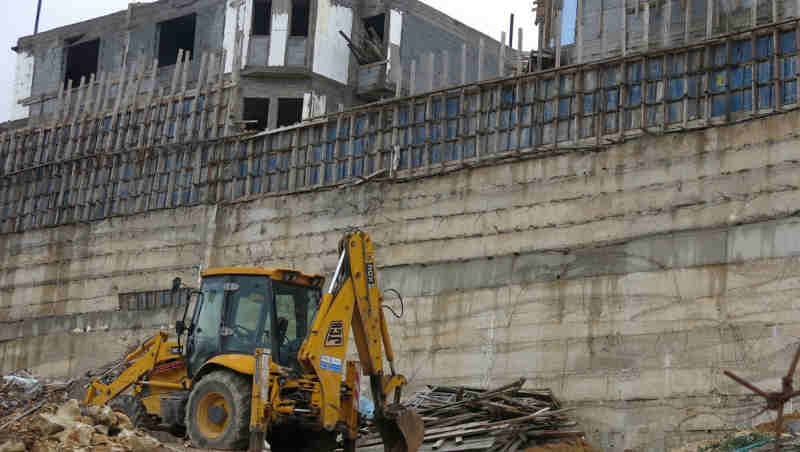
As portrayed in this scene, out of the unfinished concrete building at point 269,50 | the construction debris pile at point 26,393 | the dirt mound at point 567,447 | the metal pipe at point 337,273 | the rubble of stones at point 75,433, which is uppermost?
the unfinished concrete building at point 269,50

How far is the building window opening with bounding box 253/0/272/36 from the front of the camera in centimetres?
2739

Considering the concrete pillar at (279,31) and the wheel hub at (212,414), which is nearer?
the wheel hub at (212,414)

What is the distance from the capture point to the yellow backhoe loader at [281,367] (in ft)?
39.3

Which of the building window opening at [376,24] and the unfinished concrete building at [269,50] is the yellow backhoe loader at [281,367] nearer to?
the unfinished concrete building at [269,50]

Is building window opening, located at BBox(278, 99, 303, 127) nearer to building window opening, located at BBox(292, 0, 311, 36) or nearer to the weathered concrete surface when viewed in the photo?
building window opening, located at BBox(292, 0, 311, 36)

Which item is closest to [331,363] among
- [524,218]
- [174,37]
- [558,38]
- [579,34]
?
[524,218]

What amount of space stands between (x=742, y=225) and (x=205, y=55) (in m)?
14.8

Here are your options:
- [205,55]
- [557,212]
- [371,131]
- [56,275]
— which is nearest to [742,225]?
[557,212]

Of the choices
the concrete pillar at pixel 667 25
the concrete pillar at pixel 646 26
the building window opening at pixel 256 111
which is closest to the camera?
the concrete pillar at pixel 667 25

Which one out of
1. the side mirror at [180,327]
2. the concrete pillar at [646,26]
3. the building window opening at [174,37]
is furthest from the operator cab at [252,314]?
the building window opening at [174,37]

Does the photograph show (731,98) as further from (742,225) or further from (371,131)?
(371,131)

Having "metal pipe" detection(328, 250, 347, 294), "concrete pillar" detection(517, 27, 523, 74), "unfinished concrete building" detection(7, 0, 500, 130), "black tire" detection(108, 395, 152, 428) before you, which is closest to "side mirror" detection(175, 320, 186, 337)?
"black tire" detection(108, 395, 152, 428)

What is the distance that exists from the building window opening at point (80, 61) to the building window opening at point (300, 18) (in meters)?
7.23

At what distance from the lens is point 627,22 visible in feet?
62.5
